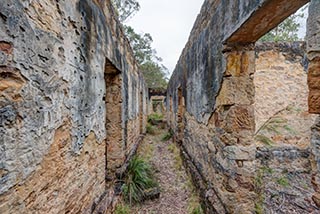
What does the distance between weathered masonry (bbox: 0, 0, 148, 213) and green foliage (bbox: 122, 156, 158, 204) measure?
69 cm

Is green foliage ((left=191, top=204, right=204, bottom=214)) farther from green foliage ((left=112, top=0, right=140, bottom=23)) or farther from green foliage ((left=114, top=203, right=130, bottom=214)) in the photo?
green foliage ((left=112, top=0, right=140, bottom=23))

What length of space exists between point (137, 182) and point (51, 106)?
2.42 meters

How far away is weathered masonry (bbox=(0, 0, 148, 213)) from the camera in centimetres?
97

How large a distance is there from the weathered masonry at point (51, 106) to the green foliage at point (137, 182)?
0.69 meters

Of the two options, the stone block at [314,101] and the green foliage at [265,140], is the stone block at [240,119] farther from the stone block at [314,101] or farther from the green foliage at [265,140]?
the green foliage at [265,140]

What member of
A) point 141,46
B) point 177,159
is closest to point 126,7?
point 141,46

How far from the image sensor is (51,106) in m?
1.34

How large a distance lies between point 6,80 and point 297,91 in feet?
20.2

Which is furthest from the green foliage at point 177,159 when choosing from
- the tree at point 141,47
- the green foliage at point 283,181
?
the tree at point 141,47

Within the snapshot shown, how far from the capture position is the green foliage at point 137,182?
9.99 feet

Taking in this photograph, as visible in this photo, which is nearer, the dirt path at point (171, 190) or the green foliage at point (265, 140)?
the dirt path at point (171, 190)

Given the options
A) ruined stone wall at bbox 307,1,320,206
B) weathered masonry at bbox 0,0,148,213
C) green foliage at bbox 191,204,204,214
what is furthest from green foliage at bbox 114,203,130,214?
ruined stone wall at bbox 307,1,320,206

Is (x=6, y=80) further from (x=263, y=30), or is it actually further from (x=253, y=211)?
(x=253, y=211)

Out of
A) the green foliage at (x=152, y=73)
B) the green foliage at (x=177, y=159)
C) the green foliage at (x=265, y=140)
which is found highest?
the green foliage at (x=152, y=73)
